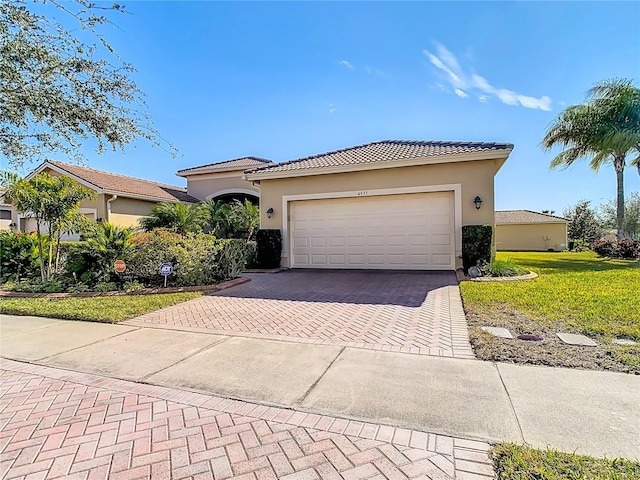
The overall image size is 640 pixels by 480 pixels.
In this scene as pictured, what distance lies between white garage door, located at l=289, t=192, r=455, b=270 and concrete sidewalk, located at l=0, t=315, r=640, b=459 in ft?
27.1

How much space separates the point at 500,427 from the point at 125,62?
7.16m

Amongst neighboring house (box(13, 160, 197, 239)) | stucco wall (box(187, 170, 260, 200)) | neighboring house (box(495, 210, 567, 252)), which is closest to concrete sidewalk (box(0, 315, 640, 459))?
neighboring house (box(13, 160, 197, 239))

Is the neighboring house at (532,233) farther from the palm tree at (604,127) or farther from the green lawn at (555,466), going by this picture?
the green lawn at (555,466)

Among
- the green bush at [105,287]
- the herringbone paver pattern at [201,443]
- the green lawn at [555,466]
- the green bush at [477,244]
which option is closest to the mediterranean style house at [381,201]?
the green bush at [477,244]

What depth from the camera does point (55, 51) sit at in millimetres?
4895

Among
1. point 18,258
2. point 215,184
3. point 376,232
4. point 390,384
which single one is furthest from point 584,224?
point 18,258

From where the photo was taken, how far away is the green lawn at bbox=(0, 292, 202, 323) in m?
6.52

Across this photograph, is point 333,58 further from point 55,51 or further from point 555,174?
point 555,174

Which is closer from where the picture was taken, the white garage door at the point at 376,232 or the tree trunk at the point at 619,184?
the white garage door at the point at 376,232

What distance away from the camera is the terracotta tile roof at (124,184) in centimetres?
1694

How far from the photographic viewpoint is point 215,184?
22.1m

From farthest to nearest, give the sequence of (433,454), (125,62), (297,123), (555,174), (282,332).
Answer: (555,174), (297,123), (125,62), (282,332), (433,454)

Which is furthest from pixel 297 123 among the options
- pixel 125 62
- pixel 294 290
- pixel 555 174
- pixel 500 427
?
pixel 555 174

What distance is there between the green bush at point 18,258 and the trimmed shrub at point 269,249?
24.4 ft
